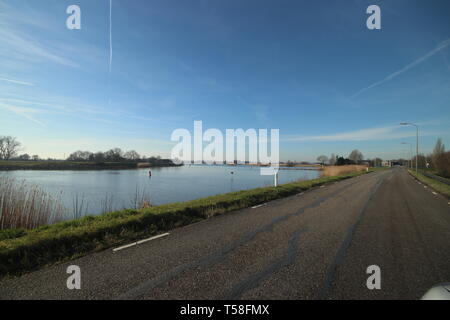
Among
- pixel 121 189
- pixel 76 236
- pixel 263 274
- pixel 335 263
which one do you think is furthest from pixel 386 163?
pixel 76 236

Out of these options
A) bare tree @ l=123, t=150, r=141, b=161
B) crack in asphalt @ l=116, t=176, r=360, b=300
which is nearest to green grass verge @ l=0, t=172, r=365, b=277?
crack in asphalt @ l=116, t=176, r=360, b=300

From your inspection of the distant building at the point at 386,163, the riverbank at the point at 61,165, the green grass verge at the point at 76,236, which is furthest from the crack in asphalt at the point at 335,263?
the distant building at the point at 386,163

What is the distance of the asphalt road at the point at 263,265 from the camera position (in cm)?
262

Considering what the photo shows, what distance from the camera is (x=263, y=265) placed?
3.34m

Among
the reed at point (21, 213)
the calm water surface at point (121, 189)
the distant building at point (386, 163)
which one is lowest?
the calm water surface at point (121, 189)

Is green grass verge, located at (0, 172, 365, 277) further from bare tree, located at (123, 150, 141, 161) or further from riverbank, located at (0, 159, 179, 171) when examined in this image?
bare tree, located at (123, 150, 141, 161)

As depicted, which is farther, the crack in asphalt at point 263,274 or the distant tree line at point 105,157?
the distant tree line at point 105,157

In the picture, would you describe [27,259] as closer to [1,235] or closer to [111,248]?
[111,248]

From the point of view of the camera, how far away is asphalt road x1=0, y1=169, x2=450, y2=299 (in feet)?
8.59

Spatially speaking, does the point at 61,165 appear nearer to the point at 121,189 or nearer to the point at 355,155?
the point at 121,189

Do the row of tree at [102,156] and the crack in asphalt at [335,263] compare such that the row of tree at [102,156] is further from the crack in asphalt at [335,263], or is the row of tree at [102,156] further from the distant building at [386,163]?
the distant building at [386,163]

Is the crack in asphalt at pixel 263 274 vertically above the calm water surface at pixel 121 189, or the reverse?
the crack in asphalt at pixel 263 274
